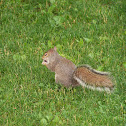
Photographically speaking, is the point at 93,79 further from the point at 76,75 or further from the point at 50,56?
the point at 50,56

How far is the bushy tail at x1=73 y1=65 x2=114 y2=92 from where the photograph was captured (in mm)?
4117

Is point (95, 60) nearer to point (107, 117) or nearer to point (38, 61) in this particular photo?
point (38, 61)

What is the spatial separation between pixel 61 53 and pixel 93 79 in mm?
1393

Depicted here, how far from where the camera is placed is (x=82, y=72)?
14.0 feet

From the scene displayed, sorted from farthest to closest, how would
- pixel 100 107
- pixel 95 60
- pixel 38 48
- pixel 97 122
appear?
pixel 38 48, pixel 95 60, pixel 100 107, pixel 97 122

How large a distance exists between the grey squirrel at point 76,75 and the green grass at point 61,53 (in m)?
0.11

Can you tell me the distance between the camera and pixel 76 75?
14.0ft

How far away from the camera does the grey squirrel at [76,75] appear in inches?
163

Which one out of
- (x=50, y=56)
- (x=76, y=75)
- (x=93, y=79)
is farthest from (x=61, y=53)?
(x=93, y=79)

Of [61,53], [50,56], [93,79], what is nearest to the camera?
[93,79]

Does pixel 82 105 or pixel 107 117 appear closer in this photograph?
pixel 107 117

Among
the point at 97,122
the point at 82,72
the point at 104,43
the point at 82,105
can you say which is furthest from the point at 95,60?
the point at 97,122

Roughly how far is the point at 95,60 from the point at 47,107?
138 cm

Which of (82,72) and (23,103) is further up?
(82,72)
